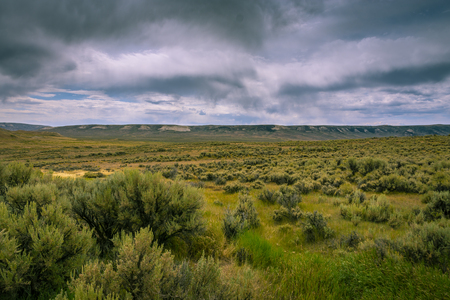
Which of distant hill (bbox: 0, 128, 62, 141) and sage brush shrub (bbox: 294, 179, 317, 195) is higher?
distant hill (bbox: 0, 128, 62, 141)

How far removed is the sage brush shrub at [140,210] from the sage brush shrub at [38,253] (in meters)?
1.07

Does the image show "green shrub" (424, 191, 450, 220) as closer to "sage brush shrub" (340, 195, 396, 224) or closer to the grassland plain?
the grassland plain

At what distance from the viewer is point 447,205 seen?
222 inches

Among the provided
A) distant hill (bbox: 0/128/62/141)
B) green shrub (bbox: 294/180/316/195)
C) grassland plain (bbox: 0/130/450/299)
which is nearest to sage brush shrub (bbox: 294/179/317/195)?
green shrub (bbox: 294/180/316/195)

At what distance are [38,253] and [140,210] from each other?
1708 millimetres

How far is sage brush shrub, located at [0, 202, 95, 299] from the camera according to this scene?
1.92m

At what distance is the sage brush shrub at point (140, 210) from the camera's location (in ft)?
11.9

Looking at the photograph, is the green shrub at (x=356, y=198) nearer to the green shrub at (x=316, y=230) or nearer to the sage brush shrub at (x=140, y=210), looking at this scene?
the green shrub at (x=316, y=230)

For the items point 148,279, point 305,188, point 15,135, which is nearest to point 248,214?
point 148,279

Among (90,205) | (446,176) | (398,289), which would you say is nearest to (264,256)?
(398,289)

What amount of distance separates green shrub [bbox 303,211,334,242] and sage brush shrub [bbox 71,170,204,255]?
2.85 metres

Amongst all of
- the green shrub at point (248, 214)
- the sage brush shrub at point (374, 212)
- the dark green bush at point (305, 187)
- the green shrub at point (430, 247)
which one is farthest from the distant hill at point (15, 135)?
the green shrub at point (430, 247)

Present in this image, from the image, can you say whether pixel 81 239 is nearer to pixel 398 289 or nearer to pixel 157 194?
pixel 157 194

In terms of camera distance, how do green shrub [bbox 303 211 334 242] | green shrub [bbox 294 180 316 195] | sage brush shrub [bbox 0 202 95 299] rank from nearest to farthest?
sage brush shrub [bbox 0 202 95 299] < green shrub [bbox 303 211 334 242] < green shrub [bbox 294 180 316 195]
